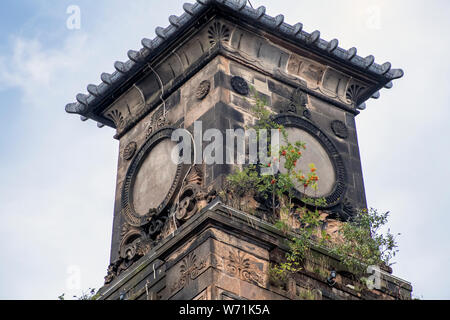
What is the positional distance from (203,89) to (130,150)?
2.58 meters

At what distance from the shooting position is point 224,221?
23.6 meters

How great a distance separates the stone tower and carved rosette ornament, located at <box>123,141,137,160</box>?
0.03 m

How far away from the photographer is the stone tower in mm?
24344

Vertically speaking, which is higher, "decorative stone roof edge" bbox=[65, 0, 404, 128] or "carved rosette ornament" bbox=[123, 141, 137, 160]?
"decorative stone roof edge" bbox=[65, 0, 404, 128]

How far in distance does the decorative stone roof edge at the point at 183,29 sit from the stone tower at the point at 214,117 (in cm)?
3

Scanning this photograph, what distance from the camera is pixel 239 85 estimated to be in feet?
89.1

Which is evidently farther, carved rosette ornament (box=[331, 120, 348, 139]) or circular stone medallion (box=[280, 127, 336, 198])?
carved rosette ornament (box=[331, 120, 348, 139])

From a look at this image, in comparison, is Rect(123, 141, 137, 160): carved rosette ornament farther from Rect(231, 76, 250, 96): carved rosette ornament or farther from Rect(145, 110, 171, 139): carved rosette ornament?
Rect(231, 76, 250, 96): carved rosette ornament

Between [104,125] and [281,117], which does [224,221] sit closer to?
[281,117]

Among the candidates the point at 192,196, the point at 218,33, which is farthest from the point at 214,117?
the point at 218,33

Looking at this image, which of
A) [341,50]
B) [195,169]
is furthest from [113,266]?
[341,50]

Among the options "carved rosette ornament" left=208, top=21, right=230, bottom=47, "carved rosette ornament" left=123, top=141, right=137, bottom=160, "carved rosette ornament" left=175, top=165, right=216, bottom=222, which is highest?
"carved rosette ornament" left=208, top=21, right=230, bottom=47

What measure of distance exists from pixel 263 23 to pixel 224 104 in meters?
2.48

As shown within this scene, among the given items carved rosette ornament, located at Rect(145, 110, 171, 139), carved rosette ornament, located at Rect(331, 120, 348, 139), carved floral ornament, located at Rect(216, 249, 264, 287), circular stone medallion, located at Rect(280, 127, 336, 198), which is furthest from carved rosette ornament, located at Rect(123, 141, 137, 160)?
carved floral ornament, located at Rect(216, 249, 264, 287)
